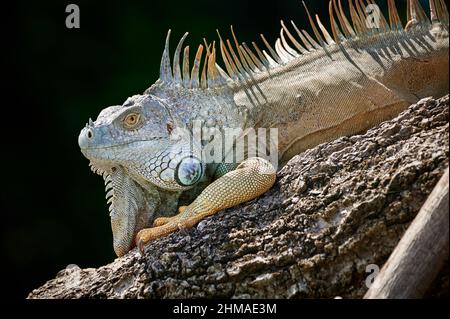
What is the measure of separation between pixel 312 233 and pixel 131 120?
4.55ft

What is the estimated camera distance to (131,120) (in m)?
4.20

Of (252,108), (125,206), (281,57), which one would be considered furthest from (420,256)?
(281,57)

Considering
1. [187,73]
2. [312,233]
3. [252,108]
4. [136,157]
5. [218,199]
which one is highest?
[187,73]

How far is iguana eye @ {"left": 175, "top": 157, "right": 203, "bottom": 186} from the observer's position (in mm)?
4184

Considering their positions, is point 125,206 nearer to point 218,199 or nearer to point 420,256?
point 218,199

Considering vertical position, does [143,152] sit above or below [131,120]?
below

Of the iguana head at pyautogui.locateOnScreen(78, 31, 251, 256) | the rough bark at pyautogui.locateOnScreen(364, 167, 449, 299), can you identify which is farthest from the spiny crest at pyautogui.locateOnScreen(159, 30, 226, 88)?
the rough bark at pyautogui.locateOnScreen(364, 167, 449, 299)

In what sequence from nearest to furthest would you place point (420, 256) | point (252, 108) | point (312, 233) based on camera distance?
point (420, 256), point (312, 233), point (252, 108)

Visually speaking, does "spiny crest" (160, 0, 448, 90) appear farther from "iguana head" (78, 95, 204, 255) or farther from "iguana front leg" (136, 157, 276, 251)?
"iguana front leg" (136, 157, 276, 251)

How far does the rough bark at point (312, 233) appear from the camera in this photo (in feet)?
10.9

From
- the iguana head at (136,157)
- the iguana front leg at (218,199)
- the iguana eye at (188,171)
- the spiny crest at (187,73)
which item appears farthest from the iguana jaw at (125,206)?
the spiny crest at (187,73)

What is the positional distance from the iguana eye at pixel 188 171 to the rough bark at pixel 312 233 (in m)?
0.52
